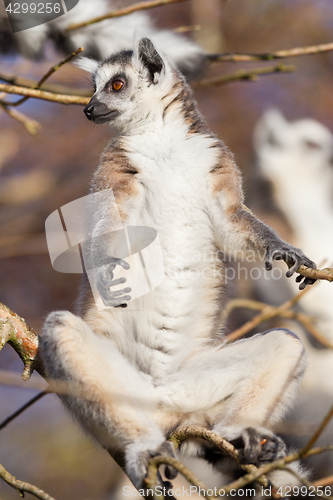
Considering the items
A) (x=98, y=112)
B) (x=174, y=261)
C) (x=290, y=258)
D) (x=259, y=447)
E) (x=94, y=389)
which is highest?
(x=98, y=112)

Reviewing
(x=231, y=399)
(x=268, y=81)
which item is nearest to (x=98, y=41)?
(x=231, y=399)

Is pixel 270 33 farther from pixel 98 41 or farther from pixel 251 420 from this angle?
pixel 251 420

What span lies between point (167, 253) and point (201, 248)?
0.64 ft

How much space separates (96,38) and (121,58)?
1.29 meters

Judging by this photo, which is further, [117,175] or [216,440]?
[117,175]

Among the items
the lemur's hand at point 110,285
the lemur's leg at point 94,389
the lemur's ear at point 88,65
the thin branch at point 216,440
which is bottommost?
the thin branch at point 216,440

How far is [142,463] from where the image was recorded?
6.45ft

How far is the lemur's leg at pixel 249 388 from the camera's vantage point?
2.08m

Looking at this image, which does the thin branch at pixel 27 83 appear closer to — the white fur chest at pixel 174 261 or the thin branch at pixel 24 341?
the white fur chest at pixel 174 261

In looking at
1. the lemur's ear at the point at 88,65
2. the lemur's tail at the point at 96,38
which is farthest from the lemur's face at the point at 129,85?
the lemur's tail at the point at 96,38

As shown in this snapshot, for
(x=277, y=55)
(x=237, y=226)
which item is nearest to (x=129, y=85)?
(x=277, y=55)

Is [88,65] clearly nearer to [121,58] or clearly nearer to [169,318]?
[121,58]

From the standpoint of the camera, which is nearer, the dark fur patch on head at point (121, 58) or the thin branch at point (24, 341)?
the thin branch at point (24, 341)

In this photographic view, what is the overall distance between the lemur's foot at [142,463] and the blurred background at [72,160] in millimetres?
607
